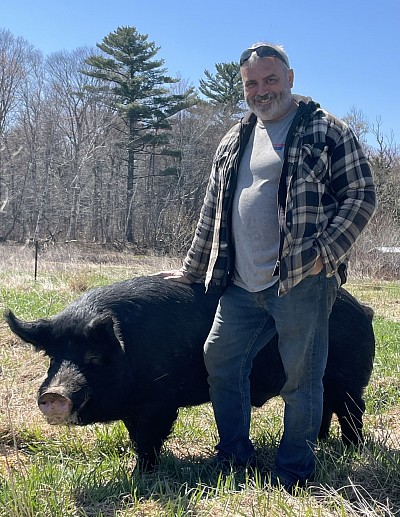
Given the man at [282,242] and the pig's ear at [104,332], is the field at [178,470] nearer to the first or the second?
the man at [282,242]

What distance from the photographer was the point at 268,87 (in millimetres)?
3299

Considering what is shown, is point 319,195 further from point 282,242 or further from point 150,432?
point 150,432

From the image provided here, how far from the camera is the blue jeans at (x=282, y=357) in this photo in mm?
3188

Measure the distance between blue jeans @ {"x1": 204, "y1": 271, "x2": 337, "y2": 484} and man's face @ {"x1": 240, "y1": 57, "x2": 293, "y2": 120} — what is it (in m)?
0.99

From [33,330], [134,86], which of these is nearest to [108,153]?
[134,86]

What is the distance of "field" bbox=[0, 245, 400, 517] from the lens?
9.04 feet

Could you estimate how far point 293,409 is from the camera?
3311 mm

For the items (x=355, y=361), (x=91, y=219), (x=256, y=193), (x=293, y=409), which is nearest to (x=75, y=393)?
(x=293, y=409)

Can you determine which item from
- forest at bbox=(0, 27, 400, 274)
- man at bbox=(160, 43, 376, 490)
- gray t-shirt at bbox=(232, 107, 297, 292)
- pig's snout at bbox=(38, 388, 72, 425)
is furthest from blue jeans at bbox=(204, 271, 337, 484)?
forest at bbox=(0, 27, 400, 274)

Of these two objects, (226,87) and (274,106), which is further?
(226,87)

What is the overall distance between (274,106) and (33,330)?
1.98m

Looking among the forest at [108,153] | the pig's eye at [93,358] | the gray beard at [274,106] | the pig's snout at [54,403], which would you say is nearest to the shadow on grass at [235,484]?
the pig's snout at [54,403]

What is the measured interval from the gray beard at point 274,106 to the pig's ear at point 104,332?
148cm

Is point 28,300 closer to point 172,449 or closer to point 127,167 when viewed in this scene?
point 172,449
